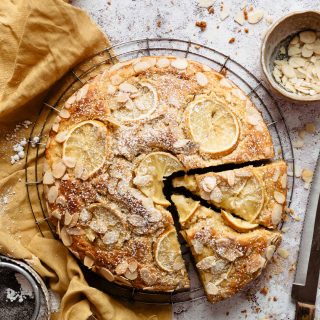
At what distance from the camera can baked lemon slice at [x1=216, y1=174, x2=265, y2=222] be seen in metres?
3.87

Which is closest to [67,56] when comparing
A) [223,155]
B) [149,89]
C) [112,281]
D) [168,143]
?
[149,89]

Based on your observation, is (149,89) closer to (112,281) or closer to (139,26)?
(139,26)

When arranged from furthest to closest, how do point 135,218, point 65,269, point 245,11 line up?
point 245,11
point 65,269
point 135,218

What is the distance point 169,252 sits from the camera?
3.89 m

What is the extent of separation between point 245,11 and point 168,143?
124 centimetres

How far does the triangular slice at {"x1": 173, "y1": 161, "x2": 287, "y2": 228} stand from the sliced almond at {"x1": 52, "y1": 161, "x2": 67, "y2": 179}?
0.69 metres

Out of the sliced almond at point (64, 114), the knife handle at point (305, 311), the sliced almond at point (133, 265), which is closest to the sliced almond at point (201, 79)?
Result: the sliced almond at point (64, 114)

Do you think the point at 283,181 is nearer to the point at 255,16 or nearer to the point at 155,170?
the point at 155,170

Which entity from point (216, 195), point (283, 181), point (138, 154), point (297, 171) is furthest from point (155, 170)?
point (297, 171)

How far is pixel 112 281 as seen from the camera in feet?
13.1

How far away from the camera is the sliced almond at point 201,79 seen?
3951 millimetres

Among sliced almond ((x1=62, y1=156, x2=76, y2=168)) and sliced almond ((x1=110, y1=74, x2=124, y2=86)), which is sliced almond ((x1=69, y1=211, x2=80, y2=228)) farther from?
sliced almond ((x1=110, y1=74, x2=124, y2=86))

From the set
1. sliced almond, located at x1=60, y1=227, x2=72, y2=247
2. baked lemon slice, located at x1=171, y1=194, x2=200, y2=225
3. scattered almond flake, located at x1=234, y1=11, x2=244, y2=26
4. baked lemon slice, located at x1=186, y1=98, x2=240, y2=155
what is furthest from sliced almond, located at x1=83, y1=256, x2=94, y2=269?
scattered almond flake, located at x1=234, y1=11, x2=244, y2=26

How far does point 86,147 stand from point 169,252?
0.82m
